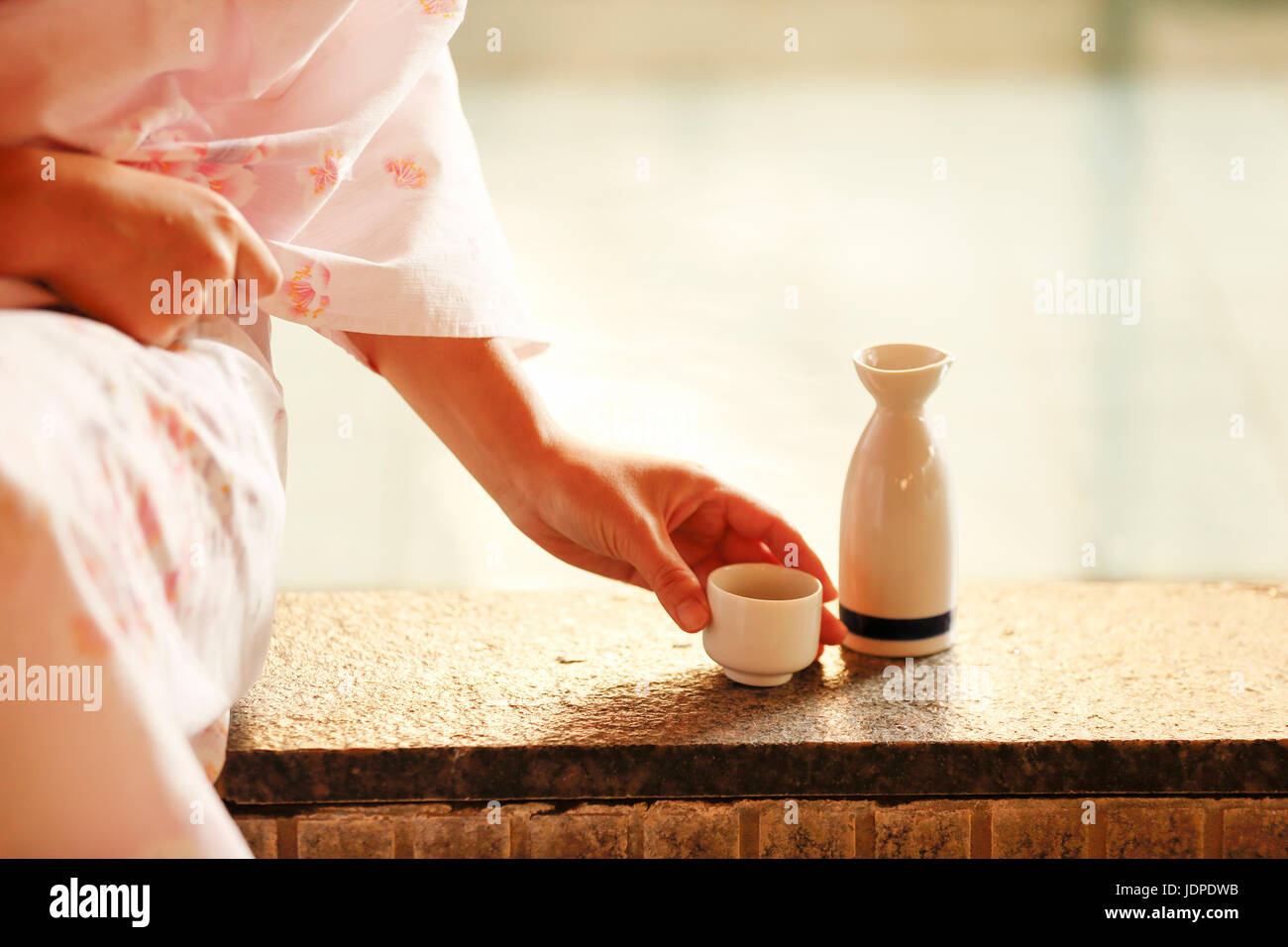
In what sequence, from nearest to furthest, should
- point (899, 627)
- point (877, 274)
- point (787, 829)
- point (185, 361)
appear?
point (185, 361)
point (787, 829)
point (899, 627)
point (877, 274)

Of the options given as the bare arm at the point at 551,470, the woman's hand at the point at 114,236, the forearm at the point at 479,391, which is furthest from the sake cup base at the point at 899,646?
the woman's hand at the point at 114,236

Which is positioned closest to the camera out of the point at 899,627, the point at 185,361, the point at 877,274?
the point at 185,361

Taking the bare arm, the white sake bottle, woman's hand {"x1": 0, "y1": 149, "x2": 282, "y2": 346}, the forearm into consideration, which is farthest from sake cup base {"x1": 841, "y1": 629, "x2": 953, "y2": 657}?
woman's hand {"x1": 0, "y1": 149, "x2": 282, "y2": 346}

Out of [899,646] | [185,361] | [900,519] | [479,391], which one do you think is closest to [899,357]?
[900,519]

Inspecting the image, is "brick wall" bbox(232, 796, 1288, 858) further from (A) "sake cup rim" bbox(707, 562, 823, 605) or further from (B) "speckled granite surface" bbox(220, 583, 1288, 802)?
(A) "sake cup rim" bbox(707, 562, 823, 605)

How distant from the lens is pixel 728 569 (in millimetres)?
1032

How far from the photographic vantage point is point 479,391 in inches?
39.3

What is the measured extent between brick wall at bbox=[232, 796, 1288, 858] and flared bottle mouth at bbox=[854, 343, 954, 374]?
365 mm

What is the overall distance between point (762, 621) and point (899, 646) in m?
0.16

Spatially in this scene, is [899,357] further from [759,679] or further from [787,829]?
[787,829]

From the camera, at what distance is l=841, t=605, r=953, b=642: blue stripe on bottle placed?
3.51 feet

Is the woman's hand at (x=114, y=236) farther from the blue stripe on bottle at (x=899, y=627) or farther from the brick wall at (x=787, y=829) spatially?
the blue stripe on bottle at (x=899, y=627)

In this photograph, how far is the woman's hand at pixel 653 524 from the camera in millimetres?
979
